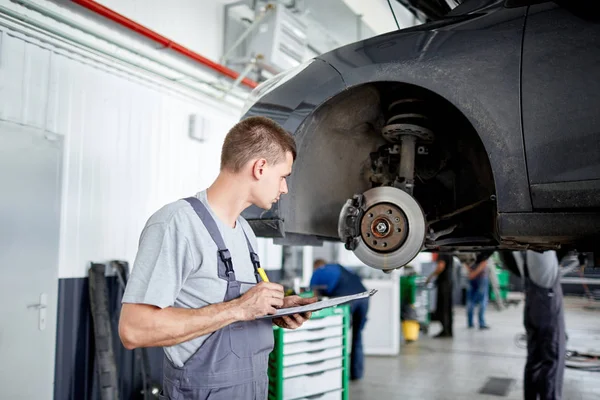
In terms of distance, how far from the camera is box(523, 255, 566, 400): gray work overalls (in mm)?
3342

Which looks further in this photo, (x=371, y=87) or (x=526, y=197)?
(x=371, y=87)

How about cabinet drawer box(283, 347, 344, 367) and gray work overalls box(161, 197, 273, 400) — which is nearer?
gray work overalls box(161, 197, 273, 400)

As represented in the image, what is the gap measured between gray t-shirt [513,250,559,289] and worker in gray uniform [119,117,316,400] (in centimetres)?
262

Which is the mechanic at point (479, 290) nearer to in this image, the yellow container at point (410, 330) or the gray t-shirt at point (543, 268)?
the yellow container at point (410, 330)

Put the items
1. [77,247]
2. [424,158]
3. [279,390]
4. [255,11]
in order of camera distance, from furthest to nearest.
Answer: [255,11] < [77,247] < [279,390] < [424,158]

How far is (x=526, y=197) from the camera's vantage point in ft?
4.66

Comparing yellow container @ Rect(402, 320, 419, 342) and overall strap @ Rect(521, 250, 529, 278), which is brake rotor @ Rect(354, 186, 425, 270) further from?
yellow container @ Rect(402, 320, 419, 342)

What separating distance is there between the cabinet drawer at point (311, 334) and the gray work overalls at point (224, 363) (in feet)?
5.83

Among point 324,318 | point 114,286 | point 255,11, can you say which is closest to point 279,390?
point 324,318

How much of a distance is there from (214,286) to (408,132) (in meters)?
1.05

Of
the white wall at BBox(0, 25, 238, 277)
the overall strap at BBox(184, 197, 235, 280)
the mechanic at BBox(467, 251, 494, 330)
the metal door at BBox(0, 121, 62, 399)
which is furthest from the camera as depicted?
the mechanic at BBox(467, 251, 494, 330)

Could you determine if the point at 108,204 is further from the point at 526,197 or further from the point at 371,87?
the point at 526,197

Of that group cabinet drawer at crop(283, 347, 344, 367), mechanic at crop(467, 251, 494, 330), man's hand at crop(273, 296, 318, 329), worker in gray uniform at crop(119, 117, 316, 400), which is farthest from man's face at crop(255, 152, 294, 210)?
mechanic at crop(467, 251, 494, 330)

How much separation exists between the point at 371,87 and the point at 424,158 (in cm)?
40
